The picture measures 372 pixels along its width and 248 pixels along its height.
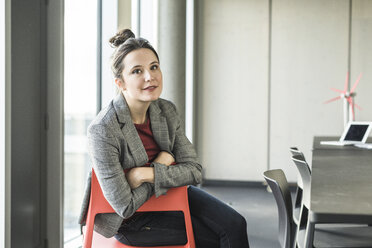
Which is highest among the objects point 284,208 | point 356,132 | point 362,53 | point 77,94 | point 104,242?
point 362,53

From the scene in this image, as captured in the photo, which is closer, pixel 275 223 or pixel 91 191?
pixel 91 191

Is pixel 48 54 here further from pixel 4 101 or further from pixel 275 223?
pixel 275 223

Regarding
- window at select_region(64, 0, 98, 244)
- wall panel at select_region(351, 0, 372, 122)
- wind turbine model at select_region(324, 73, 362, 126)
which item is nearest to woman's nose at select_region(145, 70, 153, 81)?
window at select_region(64, 0, 98, 244)

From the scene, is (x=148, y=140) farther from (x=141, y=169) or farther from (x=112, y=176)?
(x=112, y=176)

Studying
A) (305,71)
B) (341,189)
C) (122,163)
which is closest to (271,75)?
(305,71)

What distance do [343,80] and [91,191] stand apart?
4.79 meters

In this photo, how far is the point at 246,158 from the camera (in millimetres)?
6090

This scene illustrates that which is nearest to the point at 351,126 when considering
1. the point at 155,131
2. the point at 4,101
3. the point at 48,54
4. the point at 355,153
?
the point at 355,153

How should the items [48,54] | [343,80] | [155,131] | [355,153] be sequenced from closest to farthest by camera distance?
[155,131]
[48,54]
[355,153]
[343,80]

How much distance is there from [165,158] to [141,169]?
0.55ft

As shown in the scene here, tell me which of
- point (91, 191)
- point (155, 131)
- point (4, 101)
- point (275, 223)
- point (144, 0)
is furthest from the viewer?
point (144, 0)

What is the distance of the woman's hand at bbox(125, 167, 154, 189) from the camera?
183 centimetres

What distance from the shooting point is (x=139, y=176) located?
72.4 inches

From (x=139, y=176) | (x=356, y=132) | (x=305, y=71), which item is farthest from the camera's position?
(x=305, y=71)
